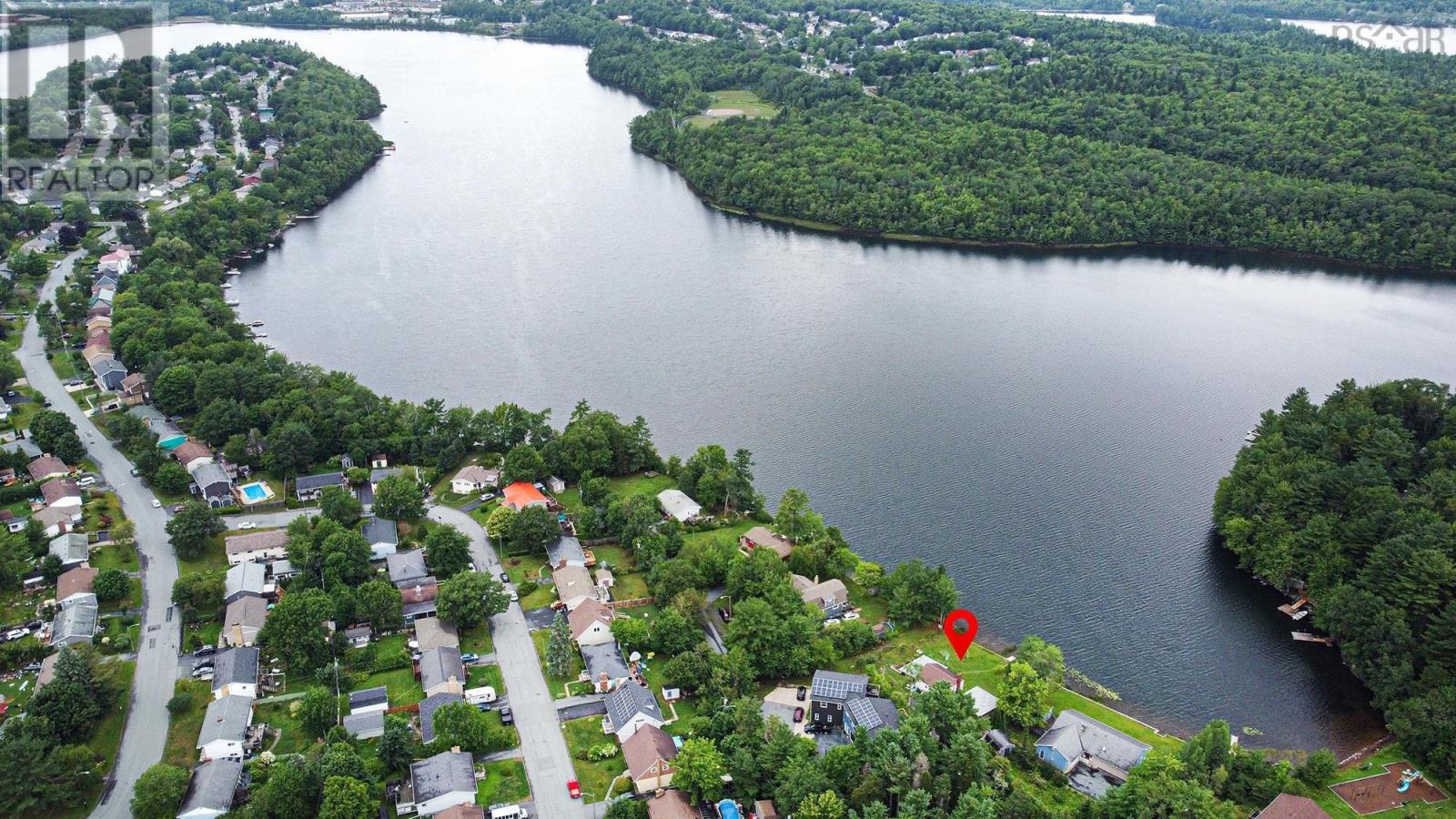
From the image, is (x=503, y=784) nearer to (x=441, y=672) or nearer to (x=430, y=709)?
(x=430, y=709)

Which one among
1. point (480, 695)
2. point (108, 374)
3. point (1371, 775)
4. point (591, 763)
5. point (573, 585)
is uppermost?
point (108, 374)

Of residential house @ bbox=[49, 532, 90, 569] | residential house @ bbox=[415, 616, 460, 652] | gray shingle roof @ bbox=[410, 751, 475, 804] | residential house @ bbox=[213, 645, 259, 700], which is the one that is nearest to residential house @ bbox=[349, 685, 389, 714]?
residential house @ bbox=[415, 616, 460, 652]

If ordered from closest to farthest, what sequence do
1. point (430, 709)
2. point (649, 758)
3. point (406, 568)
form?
point (649, 758) < point (430, 709) < point (406, 568)

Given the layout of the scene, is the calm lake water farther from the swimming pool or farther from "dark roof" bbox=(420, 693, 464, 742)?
"dark roof" bbox=(420, 693, 464, 742)

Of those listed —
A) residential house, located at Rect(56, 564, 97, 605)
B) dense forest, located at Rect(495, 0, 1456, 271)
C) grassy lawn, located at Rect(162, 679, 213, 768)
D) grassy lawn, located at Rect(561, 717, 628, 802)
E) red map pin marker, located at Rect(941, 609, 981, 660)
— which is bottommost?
grassy lawn, located at Rect(162, 679, 213, 768)

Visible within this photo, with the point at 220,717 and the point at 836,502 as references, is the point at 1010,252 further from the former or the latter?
the point at 220,717

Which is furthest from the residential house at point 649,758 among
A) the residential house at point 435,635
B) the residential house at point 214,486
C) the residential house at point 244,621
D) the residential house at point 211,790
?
the residential house at point 214,486

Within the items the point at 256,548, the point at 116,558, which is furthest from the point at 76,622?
the point at 256,548
